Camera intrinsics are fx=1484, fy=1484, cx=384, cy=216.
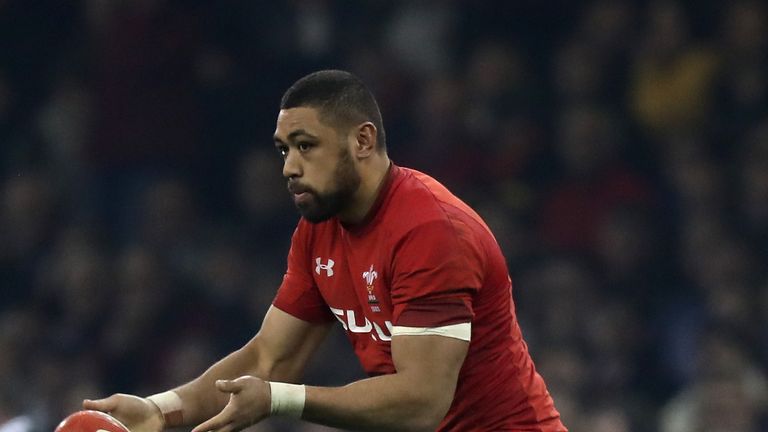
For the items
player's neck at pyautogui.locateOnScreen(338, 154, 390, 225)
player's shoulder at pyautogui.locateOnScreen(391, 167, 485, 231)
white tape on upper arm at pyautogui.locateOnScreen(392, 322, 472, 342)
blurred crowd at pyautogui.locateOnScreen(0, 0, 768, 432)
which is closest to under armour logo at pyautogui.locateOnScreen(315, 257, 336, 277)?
player's neck at pyautogui.locateOnScreen(338, 154, 390, 225)

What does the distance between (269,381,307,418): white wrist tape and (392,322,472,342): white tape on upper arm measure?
12.1 inches

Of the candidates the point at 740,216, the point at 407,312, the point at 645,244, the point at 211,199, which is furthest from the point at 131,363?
the point at 407,312

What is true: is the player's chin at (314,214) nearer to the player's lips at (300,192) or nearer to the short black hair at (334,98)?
the player's lips at (300,192)

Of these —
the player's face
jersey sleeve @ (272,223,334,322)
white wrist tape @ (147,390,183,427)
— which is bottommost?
white wrist tape @ (147,390,183,427)

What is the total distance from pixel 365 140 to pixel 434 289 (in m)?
0.49

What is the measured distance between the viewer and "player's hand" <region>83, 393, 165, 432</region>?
13.6 ft

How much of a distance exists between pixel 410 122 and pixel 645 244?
168cm

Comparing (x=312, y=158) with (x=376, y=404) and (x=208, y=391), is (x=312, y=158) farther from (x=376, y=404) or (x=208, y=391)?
(x=208, y=391)

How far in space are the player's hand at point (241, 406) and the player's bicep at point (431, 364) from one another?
14.9 inches

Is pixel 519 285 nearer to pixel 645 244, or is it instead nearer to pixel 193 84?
pixel 645 244

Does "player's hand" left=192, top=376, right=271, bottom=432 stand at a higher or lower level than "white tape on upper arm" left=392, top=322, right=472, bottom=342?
lower

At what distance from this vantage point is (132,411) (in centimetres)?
420

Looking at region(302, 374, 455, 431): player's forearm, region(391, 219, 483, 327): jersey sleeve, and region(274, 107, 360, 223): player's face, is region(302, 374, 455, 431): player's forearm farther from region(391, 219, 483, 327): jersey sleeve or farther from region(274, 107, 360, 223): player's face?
region(274, 107, 360, 223): player's face

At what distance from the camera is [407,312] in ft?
12.9
